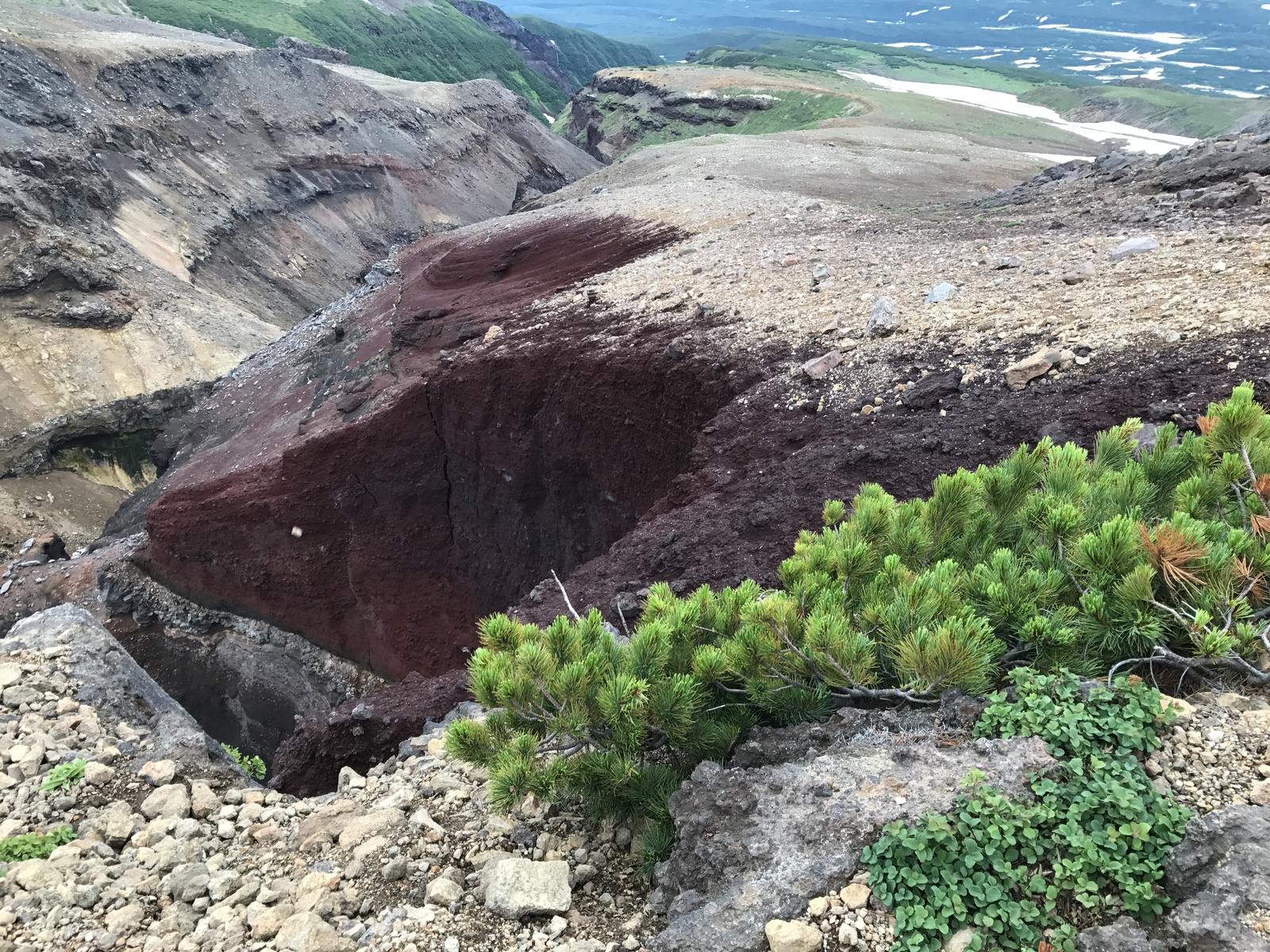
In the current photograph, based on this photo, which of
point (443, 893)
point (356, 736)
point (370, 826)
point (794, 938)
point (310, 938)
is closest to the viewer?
point (794, 938)

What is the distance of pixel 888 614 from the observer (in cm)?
323

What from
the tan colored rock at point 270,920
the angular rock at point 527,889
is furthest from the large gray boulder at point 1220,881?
the tan colored rock at point 270,920

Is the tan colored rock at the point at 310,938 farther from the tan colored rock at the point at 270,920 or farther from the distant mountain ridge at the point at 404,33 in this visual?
the distant mountain ridge at the point at 404,33

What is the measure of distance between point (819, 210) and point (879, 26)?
674 feet

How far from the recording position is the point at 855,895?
2650 millimetres

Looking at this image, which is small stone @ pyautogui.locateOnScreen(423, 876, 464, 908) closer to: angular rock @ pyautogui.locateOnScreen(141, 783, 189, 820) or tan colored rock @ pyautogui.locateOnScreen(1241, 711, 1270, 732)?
angular rock @ pyautogui.locateOnScreen(141, 783, 189, 820)

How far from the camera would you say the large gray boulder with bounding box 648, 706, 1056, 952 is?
2752 mm

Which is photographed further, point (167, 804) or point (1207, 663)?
point (167, 804)

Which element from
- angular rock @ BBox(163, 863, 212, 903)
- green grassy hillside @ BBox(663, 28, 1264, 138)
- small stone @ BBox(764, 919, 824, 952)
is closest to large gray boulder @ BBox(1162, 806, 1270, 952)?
small stone @ BBox(764, 919, 824, 952)

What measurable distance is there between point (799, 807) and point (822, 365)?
685 centimetres

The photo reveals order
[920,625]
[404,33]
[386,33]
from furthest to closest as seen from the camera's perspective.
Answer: [404,33] < [386,33] < [920,625]

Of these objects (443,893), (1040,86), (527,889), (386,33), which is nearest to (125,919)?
(443,893)

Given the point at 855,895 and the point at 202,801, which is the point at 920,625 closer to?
the point at 855,895

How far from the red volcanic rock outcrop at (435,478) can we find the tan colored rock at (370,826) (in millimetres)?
6759
